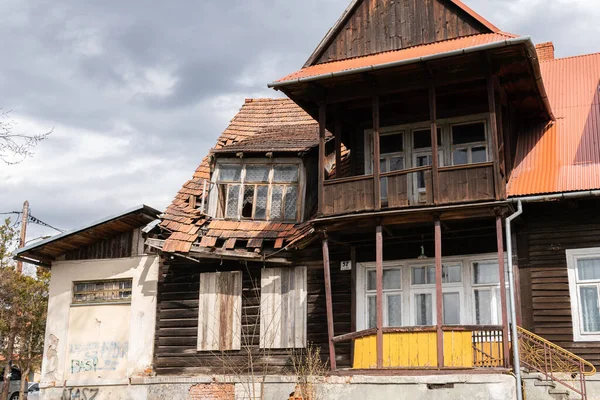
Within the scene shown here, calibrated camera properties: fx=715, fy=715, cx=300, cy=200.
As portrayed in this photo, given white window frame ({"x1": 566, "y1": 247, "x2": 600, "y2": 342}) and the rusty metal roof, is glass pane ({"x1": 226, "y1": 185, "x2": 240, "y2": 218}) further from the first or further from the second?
white window frame ({"x1": 566, "y1": 247, "x2": 600, "y2": 342})

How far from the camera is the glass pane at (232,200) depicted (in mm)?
18688

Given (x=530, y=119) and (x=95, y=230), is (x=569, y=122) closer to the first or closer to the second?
(x=530, y=119)

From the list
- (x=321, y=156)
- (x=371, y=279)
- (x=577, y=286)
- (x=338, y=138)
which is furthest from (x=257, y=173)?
(x=577, y=286)

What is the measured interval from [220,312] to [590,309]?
864cm

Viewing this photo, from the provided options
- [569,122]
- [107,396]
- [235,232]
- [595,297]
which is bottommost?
[107,396]

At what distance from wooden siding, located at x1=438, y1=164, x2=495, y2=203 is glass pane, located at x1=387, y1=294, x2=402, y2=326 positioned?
3.00 meters

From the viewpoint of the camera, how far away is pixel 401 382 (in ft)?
45.2

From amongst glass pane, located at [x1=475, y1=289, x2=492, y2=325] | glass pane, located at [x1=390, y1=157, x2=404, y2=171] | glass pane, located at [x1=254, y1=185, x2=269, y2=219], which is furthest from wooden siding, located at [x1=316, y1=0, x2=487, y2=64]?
glass pane, located at [x1=475, y1=289, x2=492, y2=325]

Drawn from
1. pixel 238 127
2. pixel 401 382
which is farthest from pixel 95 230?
pixel 401 382

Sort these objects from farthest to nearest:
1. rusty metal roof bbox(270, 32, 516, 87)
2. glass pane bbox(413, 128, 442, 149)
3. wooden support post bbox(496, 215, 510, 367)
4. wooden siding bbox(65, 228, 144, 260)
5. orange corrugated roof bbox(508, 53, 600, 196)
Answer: wooden siding bbox(65, 228, 144, 260) → glass pane bbox(413, 128, 442, 149) → orange corrugated roof bbox(508, 53, 600, 196) → rusty metal roof bbox(270, 32, 516, 87) → wooden support post bbox(496, 215, 510, 367)

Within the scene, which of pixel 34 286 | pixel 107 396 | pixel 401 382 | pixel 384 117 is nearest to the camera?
pixel 401 382

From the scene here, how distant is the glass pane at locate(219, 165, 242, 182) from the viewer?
62.0 ft

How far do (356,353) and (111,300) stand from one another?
7527 mm

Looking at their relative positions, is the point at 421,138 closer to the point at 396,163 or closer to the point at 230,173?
the point at 396,163
